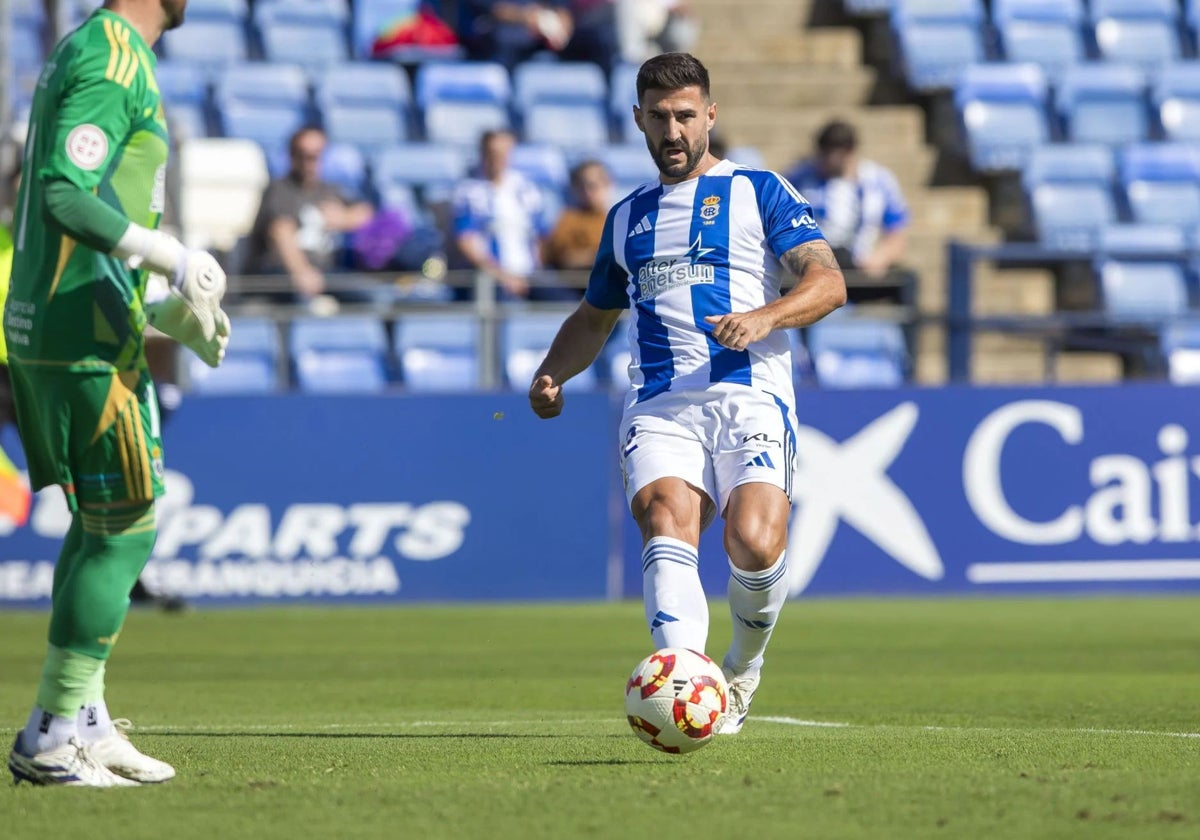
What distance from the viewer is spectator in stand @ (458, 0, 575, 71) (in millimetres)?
19406

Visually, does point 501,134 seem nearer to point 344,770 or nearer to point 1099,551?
point 1099,551

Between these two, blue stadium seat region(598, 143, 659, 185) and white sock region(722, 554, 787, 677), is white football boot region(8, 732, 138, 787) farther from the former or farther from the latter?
blue stadium seat region(598, 143, 659, 185)

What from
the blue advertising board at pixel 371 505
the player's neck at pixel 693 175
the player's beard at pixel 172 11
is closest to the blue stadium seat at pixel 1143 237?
the blue advertising board at pixel 371 505

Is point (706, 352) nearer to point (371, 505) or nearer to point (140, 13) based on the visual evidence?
point (140, 13)

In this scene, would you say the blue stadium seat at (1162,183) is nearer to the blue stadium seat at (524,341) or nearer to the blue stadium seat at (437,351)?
the blue stadium seat at (524,341)

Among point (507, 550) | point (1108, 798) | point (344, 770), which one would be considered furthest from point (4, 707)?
point (507, 550)

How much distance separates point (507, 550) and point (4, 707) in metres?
6.00

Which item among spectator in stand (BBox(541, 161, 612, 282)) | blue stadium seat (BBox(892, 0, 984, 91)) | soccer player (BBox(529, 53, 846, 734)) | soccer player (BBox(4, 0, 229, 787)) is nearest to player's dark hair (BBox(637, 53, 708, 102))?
soccer player (BBox(529, 53, 846, 734))

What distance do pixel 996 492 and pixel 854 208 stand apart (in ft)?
8.14

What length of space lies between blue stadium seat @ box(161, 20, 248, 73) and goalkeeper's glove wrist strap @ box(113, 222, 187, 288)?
13.7 meters

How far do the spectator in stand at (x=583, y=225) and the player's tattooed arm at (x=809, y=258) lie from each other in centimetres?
836

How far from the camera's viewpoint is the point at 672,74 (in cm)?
670

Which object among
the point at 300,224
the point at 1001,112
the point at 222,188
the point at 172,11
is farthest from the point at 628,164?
the point at 172,11

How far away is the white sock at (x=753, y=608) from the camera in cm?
680
